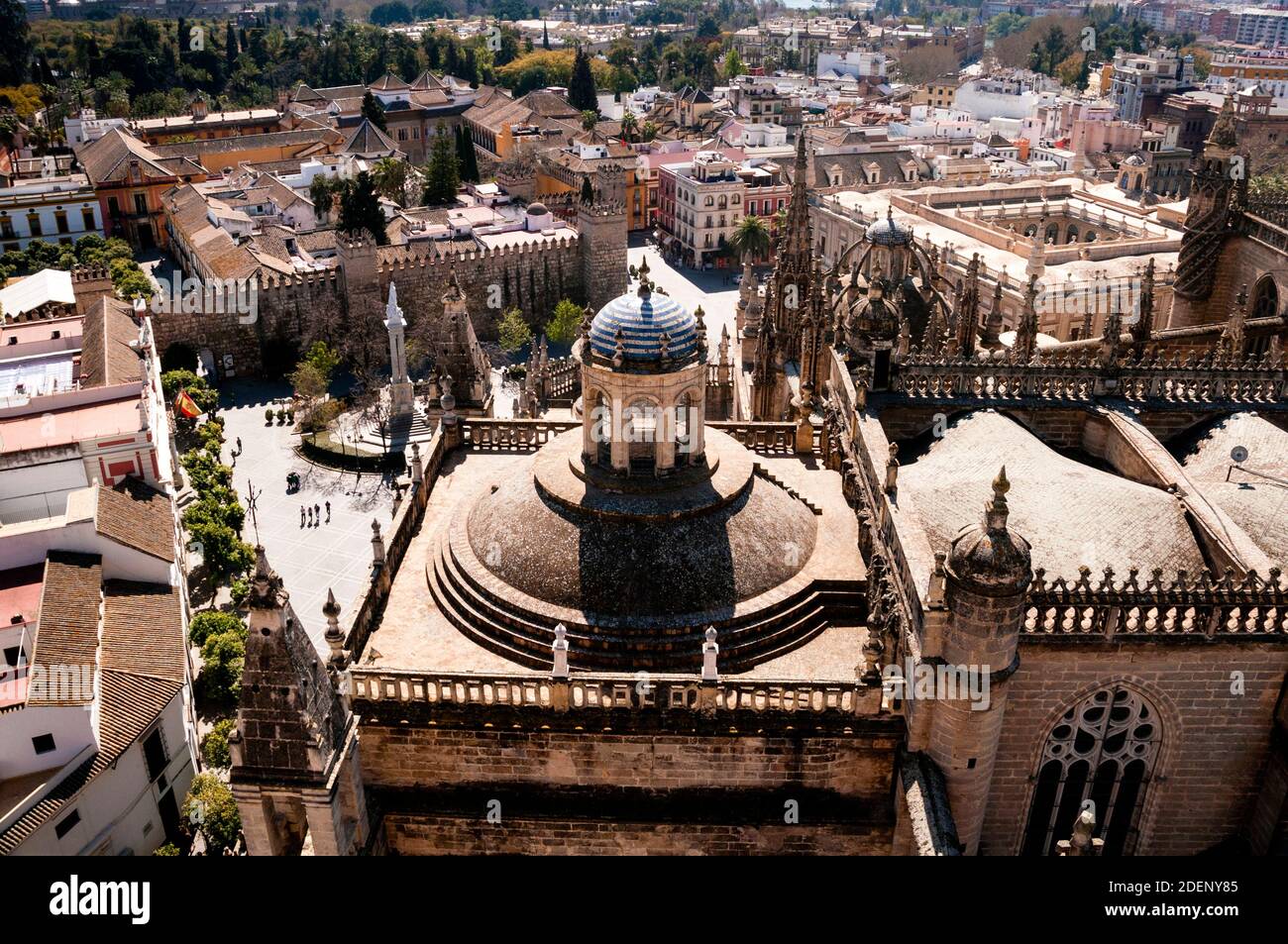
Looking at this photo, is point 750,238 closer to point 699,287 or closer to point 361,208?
point 699,287

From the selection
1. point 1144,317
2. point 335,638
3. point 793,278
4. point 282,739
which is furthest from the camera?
point 793,278

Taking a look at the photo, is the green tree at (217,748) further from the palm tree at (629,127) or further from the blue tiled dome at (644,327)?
the palm tree at (629,127)

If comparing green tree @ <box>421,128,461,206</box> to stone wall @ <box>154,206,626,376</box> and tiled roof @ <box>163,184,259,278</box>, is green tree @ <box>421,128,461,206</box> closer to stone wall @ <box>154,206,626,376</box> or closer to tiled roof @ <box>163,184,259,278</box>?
stone wall @ <box>154,206,626,376</box>

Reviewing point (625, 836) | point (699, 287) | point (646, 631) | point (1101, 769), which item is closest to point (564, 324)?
point (699, 287)

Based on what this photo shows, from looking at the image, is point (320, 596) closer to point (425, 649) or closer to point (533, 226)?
point (425, 649)

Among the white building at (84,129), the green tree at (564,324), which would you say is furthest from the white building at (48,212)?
the green tree at (564,324)

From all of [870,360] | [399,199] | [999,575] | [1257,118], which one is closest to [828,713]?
[999,575]

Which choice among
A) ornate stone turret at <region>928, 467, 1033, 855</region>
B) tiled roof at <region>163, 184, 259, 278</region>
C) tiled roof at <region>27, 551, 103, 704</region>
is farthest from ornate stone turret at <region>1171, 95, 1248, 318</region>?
tiled roof at <region>163, 184, 259, 278</region>
